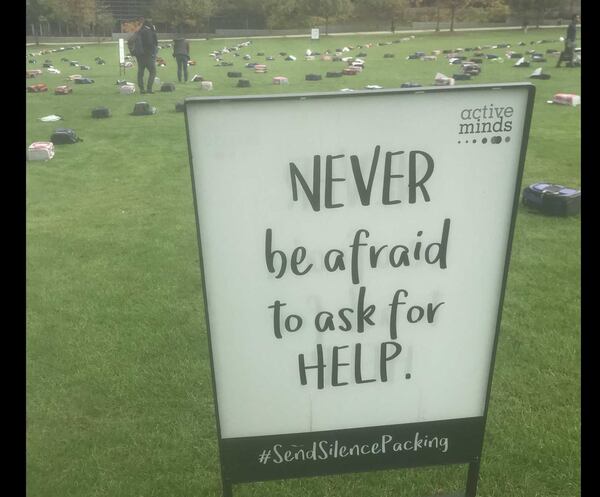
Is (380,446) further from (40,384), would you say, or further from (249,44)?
(249,44)

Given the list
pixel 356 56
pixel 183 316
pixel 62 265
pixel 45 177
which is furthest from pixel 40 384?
pixel 356 56

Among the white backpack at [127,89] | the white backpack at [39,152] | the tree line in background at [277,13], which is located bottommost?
the white backpack at [39,152]

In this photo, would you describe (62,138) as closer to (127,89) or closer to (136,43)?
(127,89)

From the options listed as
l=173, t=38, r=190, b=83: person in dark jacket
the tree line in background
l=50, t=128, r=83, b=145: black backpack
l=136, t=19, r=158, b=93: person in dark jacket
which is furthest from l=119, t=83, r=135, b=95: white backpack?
l=50, t=128, r=83, b=145: black backpack

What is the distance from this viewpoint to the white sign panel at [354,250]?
5.33 feet

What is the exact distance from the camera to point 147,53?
15609 millimetres

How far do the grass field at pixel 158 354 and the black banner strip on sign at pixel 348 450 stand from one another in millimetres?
657

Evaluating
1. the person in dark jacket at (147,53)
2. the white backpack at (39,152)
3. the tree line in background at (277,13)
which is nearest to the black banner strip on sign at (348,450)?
the white backpack at (39,152)

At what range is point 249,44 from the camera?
1024 inches

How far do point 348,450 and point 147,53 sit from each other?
15526 millimetres

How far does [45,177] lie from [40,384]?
5.04m

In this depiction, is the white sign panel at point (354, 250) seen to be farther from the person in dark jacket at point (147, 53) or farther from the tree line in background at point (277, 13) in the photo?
the tree line in background at point (277, 13)

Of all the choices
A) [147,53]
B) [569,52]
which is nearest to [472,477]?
[147,53]

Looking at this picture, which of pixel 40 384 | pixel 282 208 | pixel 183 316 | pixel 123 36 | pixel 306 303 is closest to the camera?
pixel 282 208
